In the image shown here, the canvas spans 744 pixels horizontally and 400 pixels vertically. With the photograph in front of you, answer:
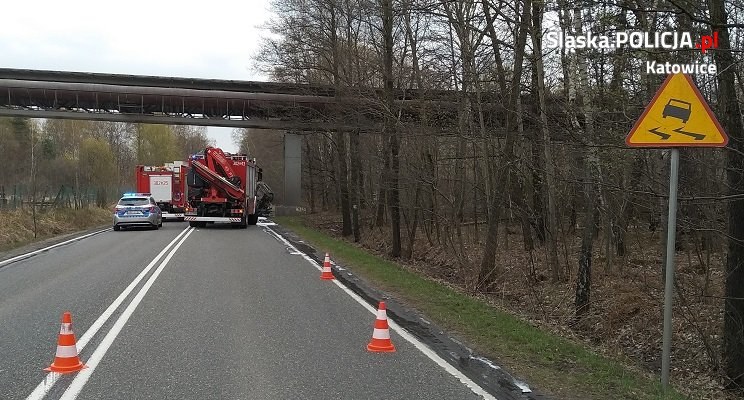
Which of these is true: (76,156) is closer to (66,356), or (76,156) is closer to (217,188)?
(217,188)

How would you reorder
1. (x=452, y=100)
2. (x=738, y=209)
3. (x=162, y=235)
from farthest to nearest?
(x=162, y=235), (x=452, y=100), (x=738, y=209)

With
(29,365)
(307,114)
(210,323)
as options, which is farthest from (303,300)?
(307,114)

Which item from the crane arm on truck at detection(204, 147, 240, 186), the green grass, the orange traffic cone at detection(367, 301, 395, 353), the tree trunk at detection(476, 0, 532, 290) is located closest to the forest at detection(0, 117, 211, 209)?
the crane arm on truck at detection(204, 147, 240, 186)

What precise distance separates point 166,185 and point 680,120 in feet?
113

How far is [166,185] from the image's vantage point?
3634cm

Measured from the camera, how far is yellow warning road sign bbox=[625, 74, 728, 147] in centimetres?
527

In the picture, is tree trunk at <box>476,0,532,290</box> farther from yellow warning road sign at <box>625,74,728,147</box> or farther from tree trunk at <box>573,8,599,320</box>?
yellow warning road sign at <box>625,74,728,147</box>

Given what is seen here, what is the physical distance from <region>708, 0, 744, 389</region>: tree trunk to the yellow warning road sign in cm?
168

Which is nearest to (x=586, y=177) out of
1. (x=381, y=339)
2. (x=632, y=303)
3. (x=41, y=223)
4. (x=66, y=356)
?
(x=632, y=303)

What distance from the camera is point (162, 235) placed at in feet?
83.7

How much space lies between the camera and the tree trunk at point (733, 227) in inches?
269

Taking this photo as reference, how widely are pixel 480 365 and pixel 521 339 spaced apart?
1532mm

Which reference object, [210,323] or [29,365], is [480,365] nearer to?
[210,323]

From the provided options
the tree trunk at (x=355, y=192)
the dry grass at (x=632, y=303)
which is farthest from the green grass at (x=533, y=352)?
the tree trunk at (x=355, y=192)
